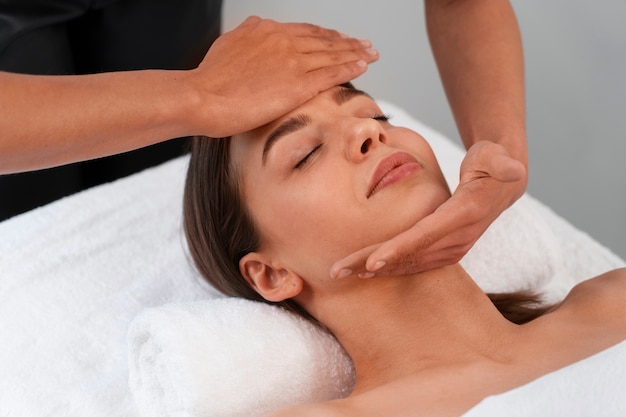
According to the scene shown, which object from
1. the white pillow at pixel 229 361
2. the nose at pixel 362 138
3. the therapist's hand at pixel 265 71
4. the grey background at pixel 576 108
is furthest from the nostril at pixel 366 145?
the grey background at pixel 576 108

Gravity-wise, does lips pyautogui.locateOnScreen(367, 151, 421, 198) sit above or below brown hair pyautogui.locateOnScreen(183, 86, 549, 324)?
above

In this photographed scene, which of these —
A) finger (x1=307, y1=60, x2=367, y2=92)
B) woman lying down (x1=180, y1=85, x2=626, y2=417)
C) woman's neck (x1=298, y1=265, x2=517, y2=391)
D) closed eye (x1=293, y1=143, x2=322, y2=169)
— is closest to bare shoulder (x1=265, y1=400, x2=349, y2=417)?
woman lying down (x1=180, y1=85, x2=626, y2=417)

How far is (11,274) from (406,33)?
1629 mm

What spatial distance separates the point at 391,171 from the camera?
1312 mm

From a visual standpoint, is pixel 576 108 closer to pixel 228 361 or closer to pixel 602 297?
pixel 602 297

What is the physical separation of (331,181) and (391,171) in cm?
9

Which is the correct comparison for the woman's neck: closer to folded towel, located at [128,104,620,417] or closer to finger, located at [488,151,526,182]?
folded towel, located at [128,104,620,417]

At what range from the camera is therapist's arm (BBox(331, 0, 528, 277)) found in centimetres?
122

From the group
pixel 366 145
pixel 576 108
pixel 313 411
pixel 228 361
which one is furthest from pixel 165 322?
pixel 576 108

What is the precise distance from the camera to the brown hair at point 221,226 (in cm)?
147

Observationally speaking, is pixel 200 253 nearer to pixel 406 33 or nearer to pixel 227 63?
pixel 227 63

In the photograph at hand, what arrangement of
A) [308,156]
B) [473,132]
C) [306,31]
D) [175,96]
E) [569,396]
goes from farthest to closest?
1. [473,132]
2. [306,31]
3. [308,156]
4. [175,96]
5. [569,396]

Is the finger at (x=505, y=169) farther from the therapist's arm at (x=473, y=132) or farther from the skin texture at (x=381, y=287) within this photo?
the skin texture at (x=381, y=287)

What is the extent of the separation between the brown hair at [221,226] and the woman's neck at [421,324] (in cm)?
16
